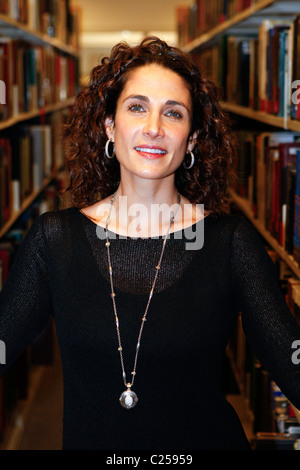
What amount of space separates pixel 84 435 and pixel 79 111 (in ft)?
2.45

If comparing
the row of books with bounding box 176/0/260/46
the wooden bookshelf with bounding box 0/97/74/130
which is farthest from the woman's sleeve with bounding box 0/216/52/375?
the row of books with bounding box 176/0/260/46

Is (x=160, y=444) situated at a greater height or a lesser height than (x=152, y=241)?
lesser

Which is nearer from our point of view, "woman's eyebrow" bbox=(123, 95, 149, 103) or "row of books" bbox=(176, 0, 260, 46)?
"woman's eyebrow" bbox=(123, 95, 149, 103)

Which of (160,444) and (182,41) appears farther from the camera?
(182,41)

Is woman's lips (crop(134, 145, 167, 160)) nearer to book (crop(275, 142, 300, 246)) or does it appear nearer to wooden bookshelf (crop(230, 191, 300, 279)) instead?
wooden bookshelf (crop(230, 191, 300, 279))

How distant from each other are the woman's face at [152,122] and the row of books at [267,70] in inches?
6.4

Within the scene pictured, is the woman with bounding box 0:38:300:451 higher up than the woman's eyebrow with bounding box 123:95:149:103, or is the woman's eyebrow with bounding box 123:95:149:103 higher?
the woman's eyebrow with bounding box 123:95:149:103

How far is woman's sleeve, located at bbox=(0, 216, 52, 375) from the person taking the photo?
1.30 metres

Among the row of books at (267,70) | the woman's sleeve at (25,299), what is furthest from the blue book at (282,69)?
the woman's sleeve at (25,299)

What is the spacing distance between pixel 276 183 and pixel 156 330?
832mm

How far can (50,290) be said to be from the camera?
1355 mm
